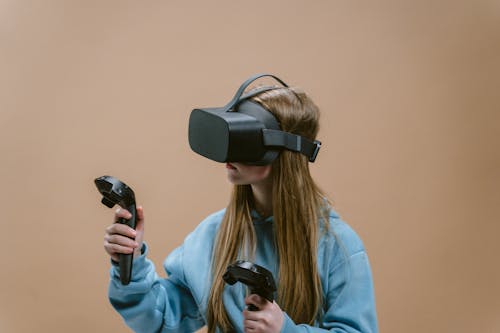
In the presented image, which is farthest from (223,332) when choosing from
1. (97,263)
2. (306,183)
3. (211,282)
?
(97,263)

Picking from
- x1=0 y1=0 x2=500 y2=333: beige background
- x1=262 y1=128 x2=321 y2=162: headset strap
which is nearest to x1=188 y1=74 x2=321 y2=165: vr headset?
x1=262 y1=128 x2=321 y2=162: headset strap

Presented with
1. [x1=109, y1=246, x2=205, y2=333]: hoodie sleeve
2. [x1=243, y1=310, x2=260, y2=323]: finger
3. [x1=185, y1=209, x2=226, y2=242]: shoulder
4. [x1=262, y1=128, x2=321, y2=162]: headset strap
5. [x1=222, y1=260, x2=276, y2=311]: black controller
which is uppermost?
[x1=262, y1=128, x2=321, y2=162]: headset strap

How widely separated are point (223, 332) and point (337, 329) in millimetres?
231

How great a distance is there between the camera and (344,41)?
2.19m

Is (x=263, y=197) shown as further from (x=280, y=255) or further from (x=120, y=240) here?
(x=120, y=240)

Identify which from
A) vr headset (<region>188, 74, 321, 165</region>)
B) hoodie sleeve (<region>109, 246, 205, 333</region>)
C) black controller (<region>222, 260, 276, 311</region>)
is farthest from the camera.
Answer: hoodie sleeve (<region>109, 246, 205, 333</region>)

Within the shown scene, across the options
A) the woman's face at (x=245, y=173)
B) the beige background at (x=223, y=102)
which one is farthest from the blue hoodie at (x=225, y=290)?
the beige background at (x=223, y=102)

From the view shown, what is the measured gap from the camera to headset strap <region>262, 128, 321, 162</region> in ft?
3.93

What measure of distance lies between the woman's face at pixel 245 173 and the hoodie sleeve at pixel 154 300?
229 millimetres

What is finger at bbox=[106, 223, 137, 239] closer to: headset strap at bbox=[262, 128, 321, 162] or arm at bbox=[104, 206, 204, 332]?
arm at bbox=[104, 206, 204, 332]

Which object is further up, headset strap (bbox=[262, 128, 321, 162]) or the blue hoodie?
headset strap (bbox=[262, 128, 321, 162])

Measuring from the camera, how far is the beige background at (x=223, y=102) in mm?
2195

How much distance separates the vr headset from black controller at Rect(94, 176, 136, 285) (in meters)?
0.15

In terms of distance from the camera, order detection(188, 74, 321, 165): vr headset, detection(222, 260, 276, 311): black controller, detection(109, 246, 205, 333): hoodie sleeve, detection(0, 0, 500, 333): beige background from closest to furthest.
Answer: detection(222, 260, 276, 311): black controller
detection(188, 74, 321, 165): vr headset
detection(109, 246, 205, 333): hoodie sleeve
detection(0, 0, 500, 333): beige background
